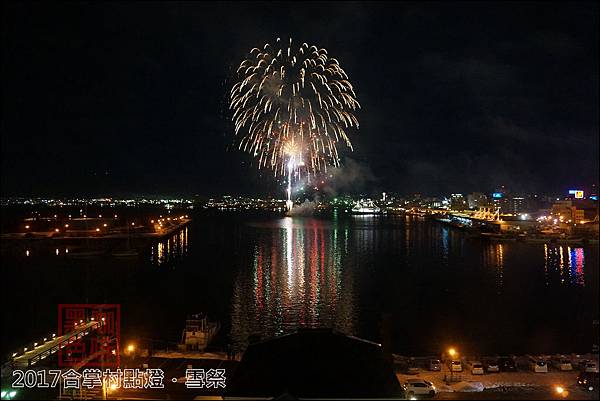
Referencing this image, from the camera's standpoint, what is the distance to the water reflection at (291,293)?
8000 millimetres

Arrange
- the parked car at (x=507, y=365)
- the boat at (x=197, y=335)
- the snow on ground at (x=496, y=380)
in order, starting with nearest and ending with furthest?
the snow on ground at (x=496, y=380), the parked car at (x=507, y=365), the boat at (x=197, y=335)

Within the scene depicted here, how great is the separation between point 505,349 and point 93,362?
553 centimetres

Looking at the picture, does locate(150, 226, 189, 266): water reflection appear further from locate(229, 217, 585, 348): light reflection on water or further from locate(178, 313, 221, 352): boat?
locate(178, 313, 221, 352): boat

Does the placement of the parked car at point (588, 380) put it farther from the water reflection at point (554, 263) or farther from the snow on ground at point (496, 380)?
the water reflection at point (554, 263)

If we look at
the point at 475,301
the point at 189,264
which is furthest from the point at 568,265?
the point at 189,264

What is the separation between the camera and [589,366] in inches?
189

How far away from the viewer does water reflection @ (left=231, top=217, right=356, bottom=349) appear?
800 centimetres

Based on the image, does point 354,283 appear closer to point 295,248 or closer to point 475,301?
point 475,301

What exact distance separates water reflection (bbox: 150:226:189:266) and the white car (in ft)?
41.3

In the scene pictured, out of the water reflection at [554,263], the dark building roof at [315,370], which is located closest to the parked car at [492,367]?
the dark building roof at [315,370]

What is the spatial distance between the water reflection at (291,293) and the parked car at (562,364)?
3155mm

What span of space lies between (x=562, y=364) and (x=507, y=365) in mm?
530

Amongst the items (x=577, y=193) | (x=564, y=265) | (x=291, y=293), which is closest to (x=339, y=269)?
(x=291, y=293)

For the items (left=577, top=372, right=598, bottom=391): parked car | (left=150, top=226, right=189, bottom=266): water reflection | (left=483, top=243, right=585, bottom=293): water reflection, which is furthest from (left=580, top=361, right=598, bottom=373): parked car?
(left=150, top=226, right=189, bottom=266): water reflection
